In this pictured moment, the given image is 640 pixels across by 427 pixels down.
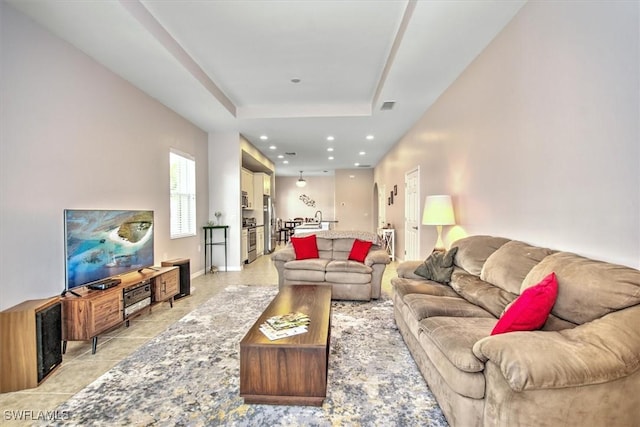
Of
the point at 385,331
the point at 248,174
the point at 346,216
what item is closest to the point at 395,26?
the point at 385,331

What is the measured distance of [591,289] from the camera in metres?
1.52

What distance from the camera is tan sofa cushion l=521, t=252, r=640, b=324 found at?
141 centimetres

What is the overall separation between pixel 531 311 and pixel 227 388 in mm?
1964

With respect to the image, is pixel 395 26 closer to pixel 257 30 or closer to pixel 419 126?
pixel 257 30

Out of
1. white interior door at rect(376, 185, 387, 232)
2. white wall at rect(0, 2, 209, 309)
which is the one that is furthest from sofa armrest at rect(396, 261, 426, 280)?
white interior door at rect(376, 185, 387, 232)

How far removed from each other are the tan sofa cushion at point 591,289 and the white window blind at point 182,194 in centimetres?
494

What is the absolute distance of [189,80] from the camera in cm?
384

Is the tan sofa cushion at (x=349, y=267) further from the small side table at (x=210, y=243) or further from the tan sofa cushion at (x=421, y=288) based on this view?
the small side table at (x=210, y=243)

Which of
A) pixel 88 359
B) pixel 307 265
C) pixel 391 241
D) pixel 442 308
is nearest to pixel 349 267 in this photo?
pixel 307 265

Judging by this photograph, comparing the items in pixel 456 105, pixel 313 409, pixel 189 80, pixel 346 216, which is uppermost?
pixel 189 80

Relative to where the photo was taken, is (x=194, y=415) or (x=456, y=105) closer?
(x=194, y=415)

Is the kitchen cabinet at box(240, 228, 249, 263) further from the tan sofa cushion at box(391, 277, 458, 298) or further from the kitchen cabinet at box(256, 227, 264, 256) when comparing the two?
the tan sofa cushion at box(391, 277, 458, 298)

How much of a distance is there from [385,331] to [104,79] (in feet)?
13.7

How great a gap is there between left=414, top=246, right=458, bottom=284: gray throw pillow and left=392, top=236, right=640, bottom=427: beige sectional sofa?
956 millimetres
